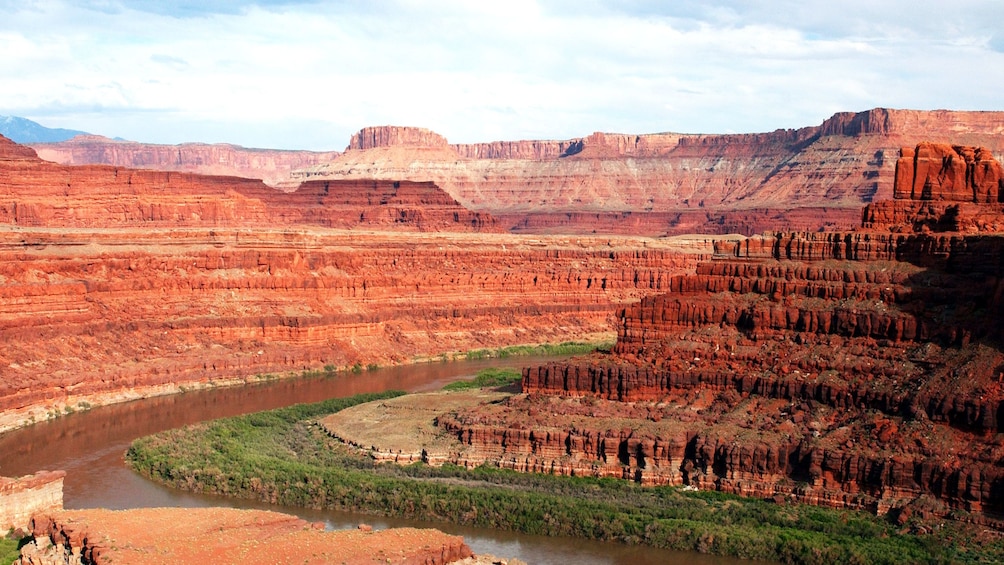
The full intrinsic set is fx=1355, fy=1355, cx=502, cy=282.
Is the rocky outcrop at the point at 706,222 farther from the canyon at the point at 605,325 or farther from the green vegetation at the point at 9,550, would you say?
the green vegetation at the point at 9,550

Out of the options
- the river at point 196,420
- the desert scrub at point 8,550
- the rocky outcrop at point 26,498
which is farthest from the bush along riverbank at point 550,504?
the desert scrub at point 8,550

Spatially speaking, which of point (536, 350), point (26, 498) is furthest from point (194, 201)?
point (26, 498)

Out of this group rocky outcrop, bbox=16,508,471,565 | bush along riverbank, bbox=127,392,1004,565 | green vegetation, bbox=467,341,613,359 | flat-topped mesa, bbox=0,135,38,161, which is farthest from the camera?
flat-topped mesa, bbox=0,135,38,161

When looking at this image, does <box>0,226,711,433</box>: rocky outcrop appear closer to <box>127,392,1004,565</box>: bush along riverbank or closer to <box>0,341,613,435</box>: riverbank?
<box>0,341,613,435</box>: riverbank

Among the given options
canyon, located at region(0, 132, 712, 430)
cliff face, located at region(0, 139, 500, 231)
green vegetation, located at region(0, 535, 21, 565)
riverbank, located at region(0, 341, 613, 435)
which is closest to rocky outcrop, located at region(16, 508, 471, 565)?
green vegetation, located at region(0, 535, 21, 565)

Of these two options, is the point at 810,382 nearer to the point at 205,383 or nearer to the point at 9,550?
the point at 9,550

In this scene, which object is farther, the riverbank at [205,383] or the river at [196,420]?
Result: the riverbank at [205,383]

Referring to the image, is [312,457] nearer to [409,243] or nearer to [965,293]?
[965,293]
